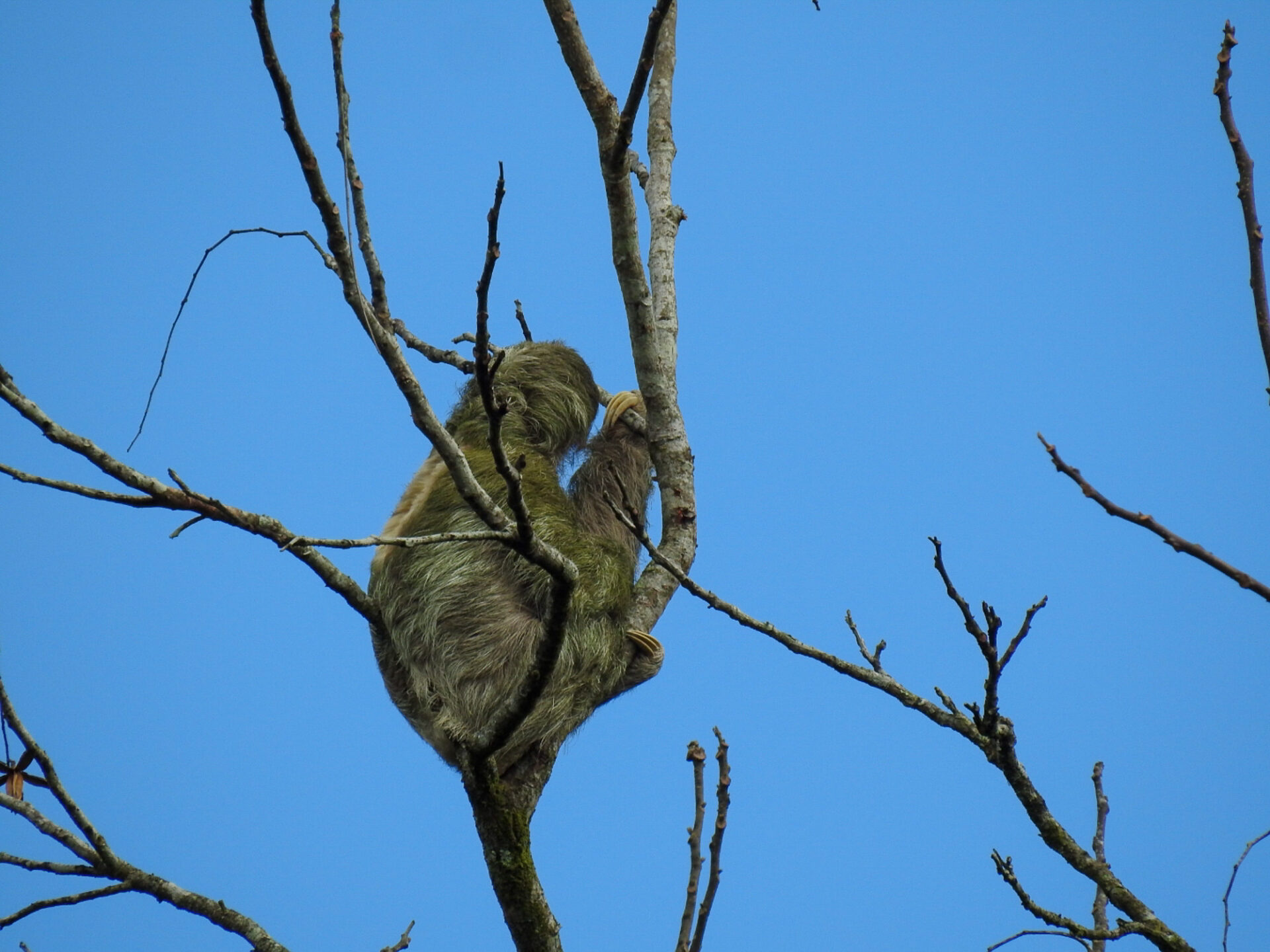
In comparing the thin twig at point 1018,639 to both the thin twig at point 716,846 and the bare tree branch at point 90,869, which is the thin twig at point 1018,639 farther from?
the bare tree branch at point 90,869

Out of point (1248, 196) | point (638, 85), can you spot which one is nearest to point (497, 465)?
point (638, 85)

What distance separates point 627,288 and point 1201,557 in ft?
9.52

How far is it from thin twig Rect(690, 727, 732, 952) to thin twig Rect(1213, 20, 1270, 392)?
1.75 metres

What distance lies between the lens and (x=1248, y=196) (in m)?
1.86

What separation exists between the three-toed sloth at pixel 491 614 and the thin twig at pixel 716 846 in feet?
4.20

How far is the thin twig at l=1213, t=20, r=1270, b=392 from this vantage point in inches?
70.2

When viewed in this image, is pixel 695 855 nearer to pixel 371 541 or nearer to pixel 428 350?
pixel 371 541

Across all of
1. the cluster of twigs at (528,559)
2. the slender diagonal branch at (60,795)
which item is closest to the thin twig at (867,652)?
the cluster of twigs at (528,559)

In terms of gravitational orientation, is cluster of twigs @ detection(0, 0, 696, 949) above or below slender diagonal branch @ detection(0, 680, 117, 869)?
above

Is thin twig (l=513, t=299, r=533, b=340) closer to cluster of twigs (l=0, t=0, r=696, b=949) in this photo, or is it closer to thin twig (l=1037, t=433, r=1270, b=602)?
cluster of twigs (l=0, t=0, r=696, b=949)

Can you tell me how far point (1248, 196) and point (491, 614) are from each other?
340 centimetres

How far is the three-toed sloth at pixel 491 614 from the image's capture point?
452 centimetres

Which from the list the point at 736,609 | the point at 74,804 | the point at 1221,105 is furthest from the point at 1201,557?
the point at 74,804

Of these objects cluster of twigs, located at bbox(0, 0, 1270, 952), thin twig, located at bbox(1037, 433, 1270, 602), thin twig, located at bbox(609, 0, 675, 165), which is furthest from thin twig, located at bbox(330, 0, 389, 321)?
thin twig, located at bbox(1037, 433, 1270, 602)
